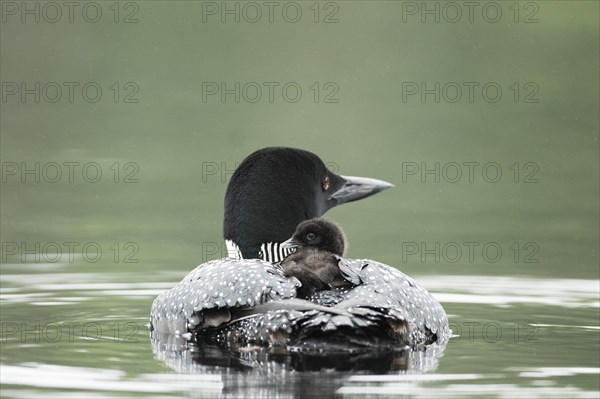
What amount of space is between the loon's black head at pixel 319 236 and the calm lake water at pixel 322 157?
71 centimetres

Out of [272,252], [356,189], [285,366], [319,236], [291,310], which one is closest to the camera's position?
[285,366]

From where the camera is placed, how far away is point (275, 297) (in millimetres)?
6215

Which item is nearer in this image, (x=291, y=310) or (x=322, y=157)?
(x=291, y=310)

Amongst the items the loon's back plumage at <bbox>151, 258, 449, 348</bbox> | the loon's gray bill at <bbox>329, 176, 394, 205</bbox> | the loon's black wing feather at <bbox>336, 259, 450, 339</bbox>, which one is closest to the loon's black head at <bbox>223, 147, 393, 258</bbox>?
the loon's gray bill at <bbox>329, 176, 394, 205</bbox>

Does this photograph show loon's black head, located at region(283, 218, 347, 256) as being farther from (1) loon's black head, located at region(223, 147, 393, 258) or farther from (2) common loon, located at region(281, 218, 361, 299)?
(1) loon's black head, located at region(223, 147, 393, 258)

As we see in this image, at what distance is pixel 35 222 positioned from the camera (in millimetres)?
10469

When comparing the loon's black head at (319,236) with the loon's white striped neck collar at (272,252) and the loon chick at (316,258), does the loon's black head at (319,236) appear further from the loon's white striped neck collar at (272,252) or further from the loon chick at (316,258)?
the loon's white striped neck collar at (272,252)

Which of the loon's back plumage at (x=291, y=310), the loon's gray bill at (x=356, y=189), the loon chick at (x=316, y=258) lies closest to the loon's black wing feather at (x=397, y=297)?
the loon's back plumage at (x=291, y=310)

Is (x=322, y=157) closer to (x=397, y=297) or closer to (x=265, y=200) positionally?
(x=265, y=200)

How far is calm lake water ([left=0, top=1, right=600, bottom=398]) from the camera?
5.86m

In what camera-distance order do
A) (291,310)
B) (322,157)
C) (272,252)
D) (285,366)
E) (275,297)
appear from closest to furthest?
(285,366) → (291,310) → (275,297) → (272,252) → (322,157)

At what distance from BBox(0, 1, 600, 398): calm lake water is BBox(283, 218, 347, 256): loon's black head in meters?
0.71

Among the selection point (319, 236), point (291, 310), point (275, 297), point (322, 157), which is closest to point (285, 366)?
point (291, 310)

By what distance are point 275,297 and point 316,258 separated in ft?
1.36
